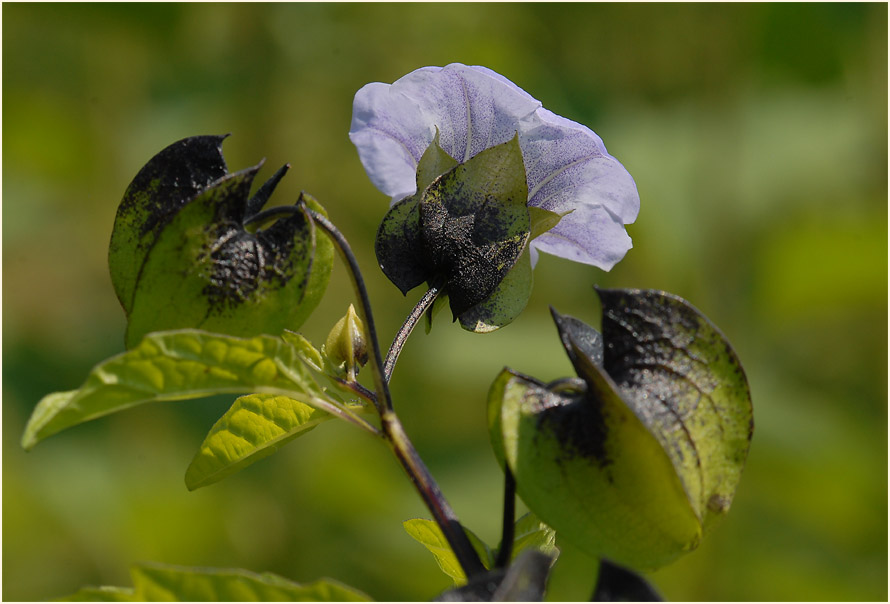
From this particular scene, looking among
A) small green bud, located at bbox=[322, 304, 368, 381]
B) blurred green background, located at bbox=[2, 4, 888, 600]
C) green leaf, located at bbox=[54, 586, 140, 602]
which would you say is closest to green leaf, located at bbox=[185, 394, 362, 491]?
small green bud, located at bbox=[322, 304, 368, 381]

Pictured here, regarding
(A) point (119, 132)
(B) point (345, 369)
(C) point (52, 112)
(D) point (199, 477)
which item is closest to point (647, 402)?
(B) point (345, 369)

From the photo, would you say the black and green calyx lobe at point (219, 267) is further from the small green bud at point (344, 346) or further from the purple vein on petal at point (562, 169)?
the purple vein on petal at point (562, 169)

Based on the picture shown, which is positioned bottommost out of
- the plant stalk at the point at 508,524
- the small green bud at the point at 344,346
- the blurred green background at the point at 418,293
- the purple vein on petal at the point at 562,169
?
the blurred green background at the point at 418,293

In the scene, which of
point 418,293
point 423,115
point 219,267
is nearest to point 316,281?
point 219,267

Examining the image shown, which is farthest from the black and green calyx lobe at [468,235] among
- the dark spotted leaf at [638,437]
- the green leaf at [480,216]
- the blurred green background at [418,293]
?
the blurred green background at [418,293]

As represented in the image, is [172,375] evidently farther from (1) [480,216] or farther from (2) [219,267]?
(1) [480,216]
